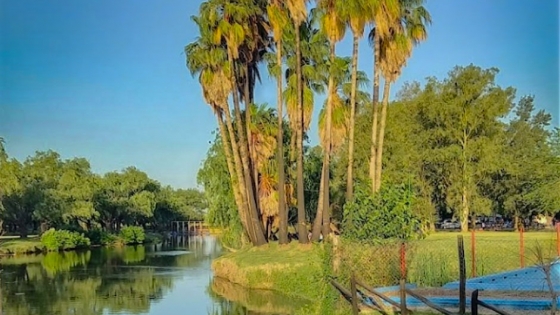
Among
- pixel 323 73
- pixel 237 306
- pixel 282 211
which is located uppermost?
pixel 323 73

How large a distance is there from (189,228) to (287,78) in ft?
200

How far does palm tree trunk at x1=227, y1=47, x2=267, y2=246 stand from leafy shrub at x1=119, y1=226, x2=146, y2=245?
3294cm

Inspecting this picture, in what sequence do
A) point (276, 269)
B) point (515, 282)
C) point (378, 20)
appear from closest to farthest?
point (515, 282) → point (276, 269) → point (378, 20)

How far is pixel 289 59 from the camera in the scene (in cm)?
2120

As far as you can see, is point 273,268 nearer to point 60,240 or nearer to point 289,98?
point 289,98

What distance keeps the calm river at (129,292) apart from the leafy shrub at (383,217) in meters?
2.24

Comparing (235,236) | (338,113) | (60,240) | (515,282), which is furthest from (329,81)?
(60,240)

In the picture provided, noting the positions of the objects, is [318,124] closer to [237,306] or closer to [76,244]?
[237,306]

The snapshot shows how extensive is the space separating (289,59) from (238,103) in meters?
2.19

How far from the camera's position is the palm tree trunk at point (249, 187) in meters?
20.7

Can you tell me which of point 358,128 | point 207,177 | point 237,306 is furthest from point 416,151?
point 237,306

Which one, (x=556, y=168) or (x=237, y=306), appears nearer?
(x=237, y=306)

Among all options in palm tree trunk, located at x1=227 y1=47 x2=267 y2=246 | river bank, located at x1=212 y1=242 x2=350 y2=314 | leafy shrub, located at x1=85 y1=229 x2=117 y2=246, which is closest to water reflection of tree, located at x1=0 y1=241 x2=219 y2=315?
river bank, located at x1=212 y1=242 x2=350 y2=314

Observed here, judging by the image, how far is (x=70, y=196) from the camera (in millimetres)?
48781
